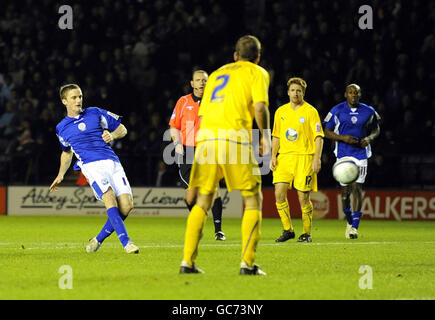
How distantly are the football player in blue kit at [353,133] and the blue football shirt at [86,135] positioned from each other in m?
4.39

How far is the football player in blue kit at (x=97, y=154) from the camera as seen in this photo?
9578mm

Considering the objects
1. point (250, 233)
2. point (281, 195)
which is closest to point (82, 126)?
Result: point (281, 195)

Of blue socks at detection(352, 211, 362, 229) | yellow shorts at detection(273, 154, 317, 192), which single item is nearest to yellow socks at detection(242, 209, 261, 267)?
yellow shorts at detection(273, 154, 317, 192)

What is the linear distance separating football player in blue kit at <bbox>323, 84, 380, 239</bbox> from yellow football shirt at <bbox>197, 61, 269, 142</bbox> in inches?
227

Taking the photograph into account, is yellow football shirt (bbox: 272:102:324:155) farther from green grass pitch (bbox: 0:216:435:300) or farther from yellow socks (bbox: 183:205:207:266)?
yellow socks (bbox: 183:205:207:266)

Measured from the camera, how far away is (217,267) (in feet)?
26.6

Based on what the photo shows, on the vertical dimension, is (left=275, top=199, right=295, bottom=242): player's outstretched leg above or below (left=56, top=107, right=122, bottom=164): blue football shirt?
below

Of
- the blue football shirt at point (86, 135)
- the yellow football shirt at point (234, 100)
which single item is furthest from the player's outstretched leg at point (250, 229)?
the blue football shirt at point (86, 135)

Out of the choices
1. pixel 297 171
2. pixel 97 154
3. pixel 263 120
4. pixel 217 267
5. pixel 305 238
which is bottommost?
pixel 305 238

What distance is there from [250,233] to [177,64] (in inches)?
570

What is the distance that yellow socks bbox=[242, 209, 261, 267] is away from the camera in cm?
718

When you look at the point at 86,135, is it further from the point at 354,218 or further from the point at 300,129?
the point at 354,218

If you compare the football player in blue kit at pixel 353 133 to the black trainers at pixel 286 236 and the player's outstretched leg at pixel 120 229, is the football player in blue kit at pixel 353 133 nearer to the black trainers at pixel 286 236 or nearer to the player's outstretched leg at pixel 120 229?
the black trainers at pixel 286 236

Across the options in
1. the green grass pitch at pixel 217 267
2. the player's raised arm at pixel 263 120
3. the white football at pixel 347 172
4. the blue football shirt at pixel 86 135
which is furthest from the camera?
the white football at pixel 347 172
